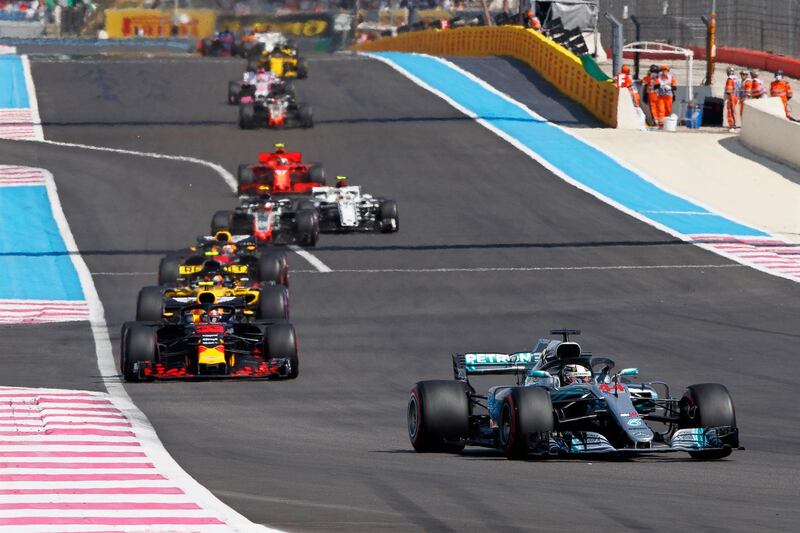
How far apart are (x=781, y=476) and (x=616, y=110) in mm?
38285

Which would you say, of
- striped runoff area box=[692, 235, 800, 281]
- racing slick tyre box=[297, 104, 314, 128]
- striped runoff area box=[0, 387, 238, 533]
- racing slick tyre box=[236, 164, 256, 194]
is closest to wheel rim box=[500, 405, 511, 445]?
striped runoff area box=[0, 387, 238, 533]

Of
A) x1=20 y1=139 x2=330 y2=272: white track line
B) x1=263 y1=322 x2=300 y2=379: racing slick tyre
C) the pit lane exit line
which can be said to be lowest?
the pit lane exit line

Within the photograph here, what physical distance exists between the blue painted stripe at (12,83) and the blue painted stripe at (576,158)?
13711mm

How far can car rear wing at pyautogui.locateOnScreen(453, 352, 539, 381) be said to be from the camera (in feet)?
A: 50.1

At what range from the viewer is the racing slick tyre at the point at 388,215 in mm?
35688

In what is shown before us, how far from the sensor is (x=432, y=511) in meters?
11.1

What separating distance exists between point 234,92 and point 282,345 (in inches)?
1268

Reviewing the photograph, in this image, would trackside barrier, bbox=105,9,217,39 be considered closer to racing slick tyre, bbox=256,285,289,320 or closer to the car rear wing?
racing slick tyre, bbox=256,285,289,320

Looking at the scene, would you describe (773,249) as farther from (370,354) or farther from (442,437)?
(442,437)

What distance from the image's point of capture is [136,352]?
67.2 ft

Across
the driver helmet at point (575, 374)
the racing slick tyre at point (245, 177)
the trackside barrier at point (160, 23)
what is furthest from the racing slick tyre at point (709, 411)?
the trackside barrier at point (160, 23)

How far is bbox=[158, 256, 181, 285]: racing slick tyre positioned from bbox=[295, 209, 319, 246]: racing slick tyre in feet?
24.7

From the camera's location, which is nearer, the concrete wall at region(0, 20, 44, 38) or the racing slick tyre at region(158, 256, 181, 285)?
the racing slick tyre at region(158, 256, 181, 285)

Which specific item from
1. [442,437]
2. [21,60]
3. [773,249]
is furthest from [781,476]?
[21,60]
